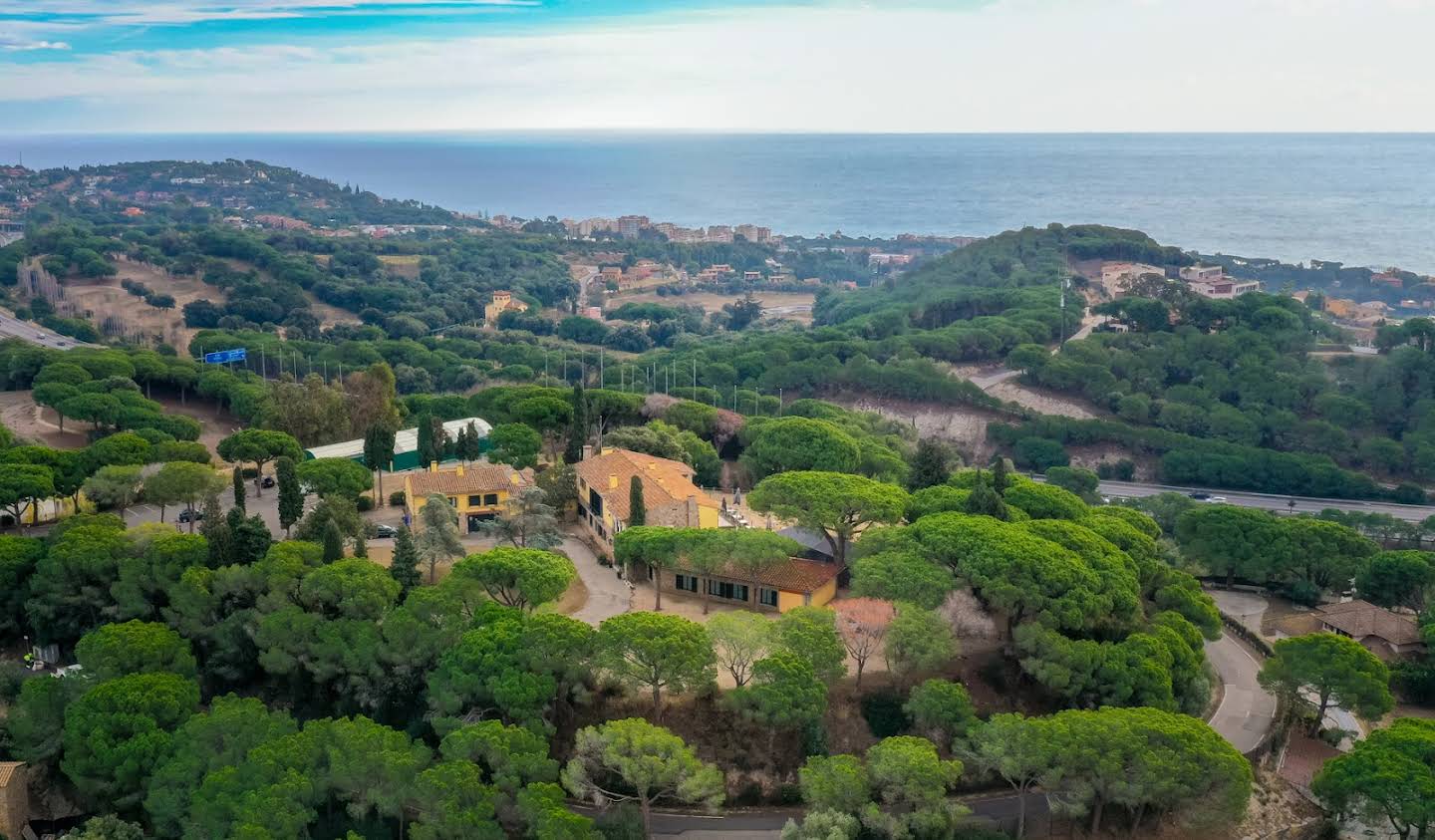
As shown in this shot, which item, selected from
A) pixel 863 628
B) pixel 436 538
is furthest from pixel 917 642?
pixel 436 538

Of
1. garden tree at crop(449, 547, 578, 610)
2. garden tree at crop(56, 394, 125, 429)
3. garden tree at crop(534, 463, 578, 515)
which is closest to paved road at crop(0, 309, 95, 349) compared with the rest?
garden tree at crop(56, 394, 125, 429)

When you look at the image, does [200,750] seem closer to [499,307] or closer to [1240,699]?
[1240,699]

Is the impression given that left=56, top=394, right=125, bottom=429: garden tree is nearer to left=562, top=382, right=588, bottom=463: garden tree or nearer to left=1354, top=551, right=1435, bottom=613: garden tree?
left=562, top=382, right=588, bottom=463: garden tree

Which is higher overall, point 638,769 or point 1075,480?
point 638,769

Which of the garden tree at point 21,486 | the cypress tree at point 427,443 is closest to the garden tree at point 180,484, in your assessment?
the garden tree at point 21,486

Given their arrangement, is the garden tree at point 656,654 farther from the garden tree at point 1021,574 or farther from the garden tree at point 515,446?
the garden tree at point 515,446

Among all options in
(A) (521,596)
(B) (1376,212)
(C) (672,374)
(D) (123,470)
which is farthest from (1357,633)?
(B) (1376,212)

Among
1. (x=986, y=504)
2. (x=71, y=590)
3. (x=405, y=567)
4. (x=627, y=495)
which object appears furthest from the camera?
(x=627, y=495)
